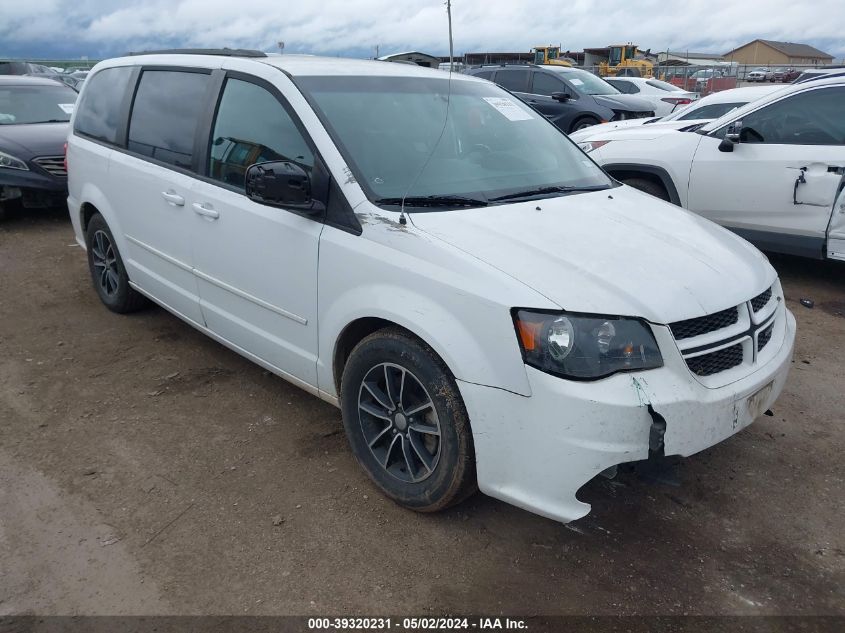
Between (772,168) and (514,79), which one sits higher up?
(514,79)

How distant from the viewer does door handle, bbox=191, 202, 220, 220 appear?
11.9 feet

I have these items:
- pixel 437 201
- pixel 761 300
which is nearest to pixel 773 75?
pixel 761 300

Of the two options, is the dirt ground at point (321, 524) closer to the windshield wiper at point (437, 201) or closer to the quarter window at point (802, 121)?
the windshield wiper at point (437, 201)

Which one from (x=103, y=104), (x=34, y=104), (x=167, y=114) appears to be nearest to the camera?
(x=167, y=114)

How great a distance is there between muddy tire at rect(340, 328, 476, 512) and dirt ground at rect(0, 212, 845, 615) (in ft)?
0.52

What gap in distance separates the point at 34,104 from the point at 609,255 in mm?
9344

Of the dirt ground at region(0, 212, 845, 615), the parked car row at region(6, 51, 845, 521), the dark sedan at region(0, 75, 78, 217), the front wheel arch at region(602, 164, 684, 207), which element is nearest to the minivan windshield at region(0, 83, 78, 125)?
the dark sedan at region(0, 75, 78, 217)

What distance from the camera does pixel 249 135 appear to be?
355 centimetres

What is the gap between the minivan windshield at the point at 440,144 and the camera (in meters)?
3.13

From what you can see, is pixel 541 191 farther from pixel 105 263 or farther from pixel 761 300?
pixel 105 263

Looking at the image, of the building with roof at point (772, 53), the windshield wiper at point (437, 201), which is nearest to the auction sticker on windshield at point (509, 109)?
the windshield wiper at point (437, 201)

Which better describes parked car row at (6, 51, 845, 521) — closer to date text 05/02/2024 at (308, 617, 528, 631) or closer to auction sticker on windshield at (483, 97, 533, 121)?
auction sticker on windshield at (483, 97, 533, 121)

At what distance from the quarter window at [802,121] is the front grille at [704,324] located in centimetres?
382

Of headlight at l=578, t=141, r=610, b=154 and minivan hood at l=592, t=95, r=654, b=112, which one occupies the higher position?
minivan hood at l=592, t=95, r=654, b=112
